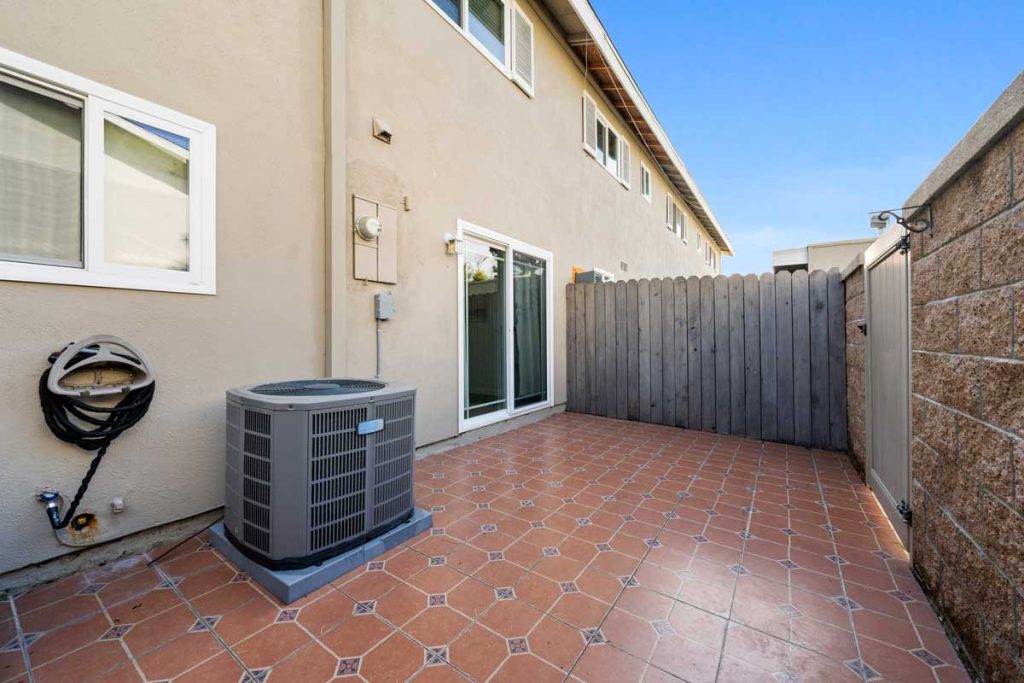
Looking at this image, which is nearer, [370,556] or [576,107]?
[370,556]

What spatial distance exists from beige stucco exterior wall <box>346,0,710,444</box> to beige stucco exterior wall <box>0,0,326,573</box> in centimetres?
44

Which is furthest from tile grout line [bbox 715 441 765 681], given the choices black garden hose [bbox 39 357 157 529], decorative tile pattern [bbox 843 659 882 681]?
black garden hose [bbox 39 357 157 529]

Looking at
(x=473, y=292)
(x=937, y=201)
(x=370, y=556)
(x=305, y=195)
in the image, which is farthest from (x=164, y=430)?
(x=937, y=201)

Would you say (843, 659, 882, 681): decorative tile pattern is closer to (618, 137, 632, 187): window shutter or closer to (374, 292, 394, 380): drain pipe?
(374, 292, 394, 380): drain pipe

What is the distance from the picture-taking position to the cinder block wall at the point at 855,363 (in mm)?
3475

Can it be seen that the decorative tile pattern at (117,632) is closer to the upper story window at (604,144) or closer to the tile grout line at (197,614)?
the tile grout line at (197,614)

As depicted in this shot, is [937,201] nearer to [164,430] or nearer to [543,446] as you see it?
[543,446]

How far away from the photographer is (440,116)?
4.20 m

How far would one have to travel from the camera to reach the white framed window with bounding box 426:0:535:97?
14.7 ft

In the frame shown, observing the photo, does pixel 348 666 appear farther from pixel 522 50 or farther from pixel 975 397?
pixel 522 50

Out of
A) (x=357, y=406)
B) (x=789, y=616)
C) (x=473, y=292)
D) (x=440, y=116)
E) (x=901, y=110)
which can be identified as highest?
(x=901, y=110)

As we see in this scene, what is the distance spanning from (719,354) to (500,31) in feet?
15.9

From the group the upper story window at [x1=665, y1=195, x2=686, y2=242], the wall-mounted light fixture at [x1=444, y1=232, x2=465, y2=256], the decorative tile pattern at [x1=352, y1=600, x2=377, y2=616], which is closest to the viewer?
the decorative tile pattern at [x1=352, y1=600, x2=377, y2=616]

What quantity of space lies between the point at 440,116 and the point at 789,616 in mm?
4668
